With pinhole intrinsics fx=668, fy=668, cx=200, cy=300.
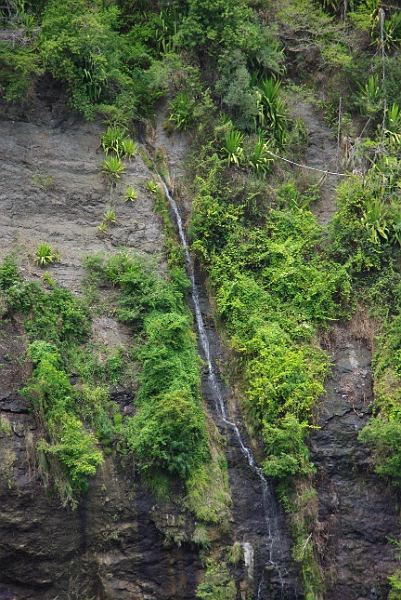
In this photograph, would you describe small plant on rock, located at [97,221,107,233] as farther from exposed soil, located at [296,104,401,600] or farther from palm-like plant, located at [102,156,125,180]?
exposed soil, located at [296,104,401,600]

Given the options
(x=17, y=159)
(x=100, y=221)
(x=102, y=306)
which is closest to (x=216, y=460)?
(x=102, y=306)

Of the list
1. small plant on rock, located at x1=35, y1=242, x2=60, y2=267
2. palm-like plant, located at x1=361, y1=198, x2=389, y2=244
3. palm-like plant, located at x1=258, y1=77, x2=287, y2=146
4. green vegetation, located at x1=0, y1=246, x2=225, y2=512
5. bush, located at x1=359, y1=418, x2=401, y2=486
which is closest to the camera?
green vegetation, located at x1=0, y1=246, x2=225, y2=512

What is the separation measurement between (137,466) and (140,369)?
2.43 m

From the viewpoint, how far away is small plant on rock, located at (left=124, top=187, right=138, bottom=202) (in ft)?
61.5

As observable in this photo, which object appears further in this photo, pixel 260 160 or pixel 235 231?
pixel 260 160

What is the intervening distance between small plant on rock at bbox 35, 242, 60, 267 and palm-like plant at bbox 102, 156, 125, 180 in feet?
11.3

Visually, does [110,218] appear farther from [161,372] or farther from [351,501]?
[351,501]

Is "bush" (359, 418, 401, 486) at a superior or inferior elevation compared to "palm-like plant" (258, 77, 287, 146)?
inferior

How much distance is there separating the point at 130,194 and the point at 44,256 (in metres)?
3.45

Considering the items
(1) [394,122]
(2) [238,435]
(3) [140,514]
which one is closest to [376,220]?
(1) [394,122]

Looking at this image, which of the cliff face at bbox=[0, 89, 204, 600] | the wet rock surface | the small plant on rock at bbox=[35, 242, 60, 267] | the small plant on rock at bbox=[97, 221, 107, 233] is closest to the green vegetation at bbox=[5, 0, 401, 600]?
the small plant on rock at bbox=[97, 221, 107, 233]

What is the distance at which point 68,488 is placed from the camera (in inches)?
520

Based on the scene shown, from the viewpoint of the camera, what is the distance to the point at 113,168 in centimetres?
1892

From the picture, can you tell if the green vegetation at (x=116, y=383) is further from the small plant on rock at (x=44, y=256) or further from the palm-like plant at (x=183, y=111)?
the palm-like plant at (x=183, y=111)
